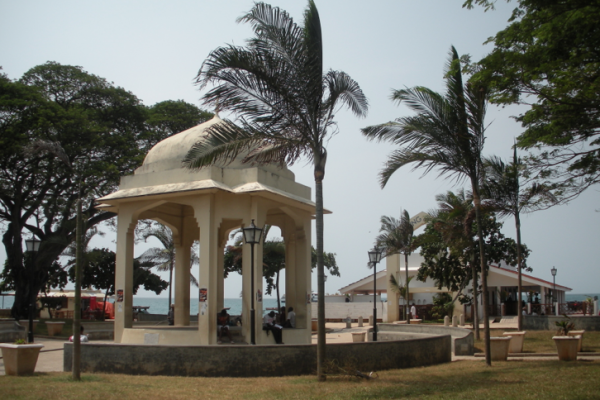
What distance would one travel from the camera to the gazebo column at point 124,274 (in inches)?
769

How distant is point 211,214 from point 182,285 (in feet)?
19.3

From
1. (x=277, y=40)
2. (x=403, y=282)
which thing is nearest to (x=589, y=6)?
(x=277, y=40)

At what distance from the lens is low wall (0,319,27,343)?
75.6ft

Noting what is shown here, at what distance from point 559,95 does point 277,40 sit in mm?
5966

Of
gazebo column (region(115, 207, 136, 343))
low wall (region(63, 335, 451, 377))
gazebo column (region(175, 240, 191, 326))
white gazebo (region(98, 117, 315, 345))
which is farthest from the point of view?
gazebo column (region(175, 240, 191, 326))

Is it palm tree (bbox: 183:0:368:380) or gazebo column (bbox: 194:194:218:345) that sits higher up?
palm tree (bbox: 183:0:368:380)

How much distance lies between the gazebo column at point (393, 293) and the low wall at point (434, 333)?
13.1 metres

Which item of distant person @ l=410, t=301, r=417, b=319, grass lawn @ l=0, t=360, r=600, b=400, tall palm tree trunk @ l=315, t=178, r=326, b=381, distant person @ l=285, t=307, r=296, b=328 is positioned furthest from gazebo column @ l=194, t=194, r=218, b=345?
distant person @ l=410, t=301, r=417, b=319

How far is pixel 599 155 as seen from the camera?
13.1 m

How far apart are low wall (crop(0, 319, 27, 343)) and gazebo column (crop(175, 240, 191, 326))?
6.81 metres

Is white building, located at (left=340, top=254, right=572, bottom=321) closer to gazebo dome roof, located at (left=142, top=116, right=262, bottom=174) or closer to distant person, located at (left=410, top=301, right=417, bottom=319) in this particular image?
distant person, located at (left=410, top=301, right=417, bottom=319)

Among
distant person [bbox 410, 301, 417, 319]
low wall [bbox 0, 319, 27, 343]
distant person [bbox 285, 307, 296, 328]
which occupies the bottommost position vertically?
distant person [bbox 410, 301, 417, 319]

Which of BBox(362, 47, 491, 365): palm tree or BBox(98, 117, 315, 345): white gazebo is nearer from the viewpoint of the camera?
BBox(362, 47, 491, 365): palm tree

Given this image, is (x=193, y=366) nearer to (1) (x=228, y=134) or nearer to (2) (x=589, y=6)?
(1) (x=228, y=134)
